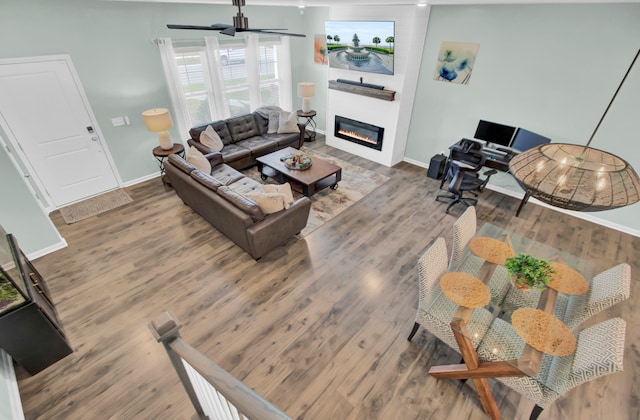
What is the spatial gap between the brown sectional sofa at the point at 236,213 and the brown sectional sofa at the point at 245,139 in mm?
1229

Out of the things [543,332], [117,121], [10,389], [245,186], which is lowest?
[10,389]

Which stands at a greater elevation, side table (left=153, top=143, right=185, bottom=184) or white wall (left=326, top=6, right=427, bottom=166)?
white wall (left=326, top=6, right=427, bottom=166)

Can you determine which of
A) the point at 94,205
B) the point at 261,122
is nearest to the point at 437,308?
the point at 261,122

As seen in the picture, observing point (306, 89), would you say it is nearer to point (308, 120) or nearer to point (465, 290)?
point (308, 120)

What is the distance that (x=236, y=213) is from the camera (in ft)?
11.2

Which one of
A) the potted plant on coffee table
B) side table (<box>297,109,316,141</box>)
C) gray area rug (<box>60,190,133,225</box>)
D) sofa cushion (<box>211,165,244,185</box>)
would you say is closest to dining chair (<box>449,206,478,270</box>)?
the potted plant on coffee table

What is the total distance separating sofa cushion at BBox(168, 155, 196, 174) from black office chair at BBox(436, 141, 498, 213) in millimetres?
3875

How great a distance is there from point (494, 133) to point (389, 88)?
6.55ft

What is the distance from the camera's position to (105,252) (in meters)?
3.87

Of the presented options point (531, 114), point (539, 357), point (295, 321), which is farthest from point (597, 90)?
point (295, 321)

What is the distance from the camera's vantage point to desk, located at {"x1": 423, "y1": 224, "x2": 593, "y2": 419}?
6.79 feet

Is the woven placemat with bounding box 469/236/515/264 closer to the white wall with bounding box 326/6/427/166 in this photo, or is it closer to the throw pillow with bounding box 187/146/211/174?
the white wall with bounding box 326/6/427/166

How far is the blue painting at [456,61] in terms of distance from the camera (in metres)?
4.75

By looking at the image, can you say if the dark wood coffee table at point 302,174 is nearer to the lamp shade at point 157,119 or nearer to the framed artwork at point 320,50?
the lamp shade at point 157,119
